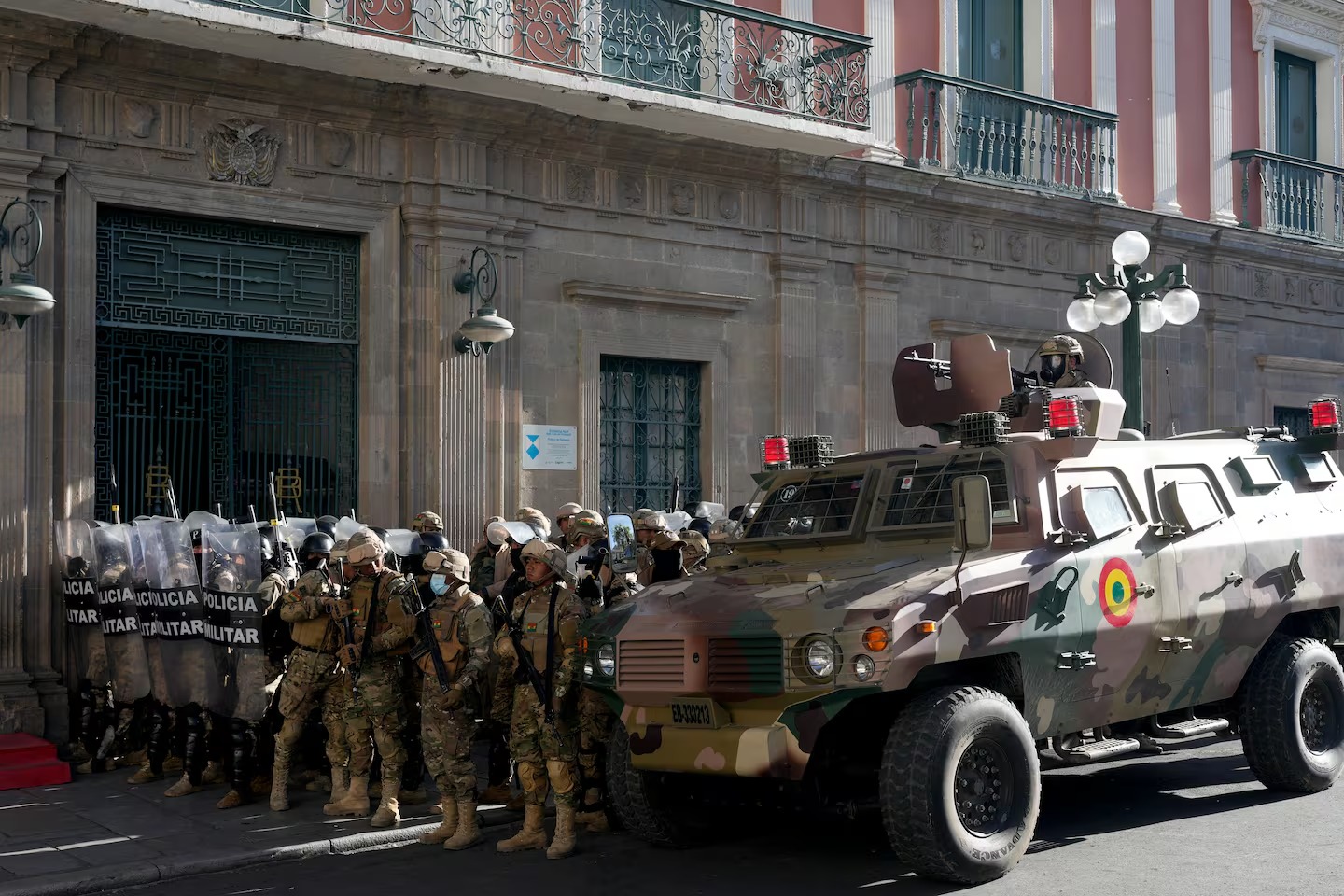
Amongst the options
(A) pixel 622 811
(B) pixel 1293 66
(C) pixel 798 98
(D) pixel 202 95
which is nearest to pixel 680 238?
(C) pixel 798 98

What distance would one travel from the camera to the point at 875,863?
25.5 feet

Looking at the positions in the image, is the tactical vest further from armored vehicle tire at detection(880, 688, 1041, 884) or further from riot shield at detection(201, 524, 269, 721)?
armored vehicle tire at detection(880, 688, 1041, 884)

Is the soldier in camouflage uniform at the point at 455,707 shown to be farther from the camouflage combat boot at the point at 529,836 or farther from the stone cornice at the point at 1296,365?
the stone cornice at the point at 1296,365

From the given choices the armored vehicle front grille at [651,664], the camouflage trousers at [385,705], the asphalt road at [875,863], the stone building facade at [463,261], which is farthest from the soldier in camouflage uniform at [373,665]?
the stone building facade at [463,261]

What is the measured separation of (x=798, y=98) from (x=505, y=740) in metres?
8.01

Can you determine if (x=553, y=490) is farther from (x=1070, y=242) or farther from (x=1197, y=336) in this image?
(x=1197, y=336)

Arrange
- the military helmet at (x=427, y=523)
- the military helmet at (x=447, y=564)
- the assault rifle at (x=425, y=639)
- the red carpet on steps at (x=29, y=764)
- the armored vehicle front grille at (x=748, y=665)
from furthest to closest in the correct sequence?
the military helmet at (x=427, y=523), the red carpet on steps at (x=29, y=764), the military helmet at (x=447, y=564), the assault rifle at (x=425, y=639), the armored vehicle front grille at (x=748, y=665)

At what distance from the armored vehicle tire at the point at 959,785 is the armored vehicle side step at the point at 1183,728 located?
1562 mm

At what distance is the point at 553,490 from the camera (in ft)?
45.8

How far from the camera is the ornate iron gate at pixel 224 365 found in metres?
11.9

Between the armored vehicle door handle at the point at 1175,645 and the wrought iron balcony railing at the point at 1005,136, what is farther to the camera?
the wrought iron balcony railing at the point at 1005,136

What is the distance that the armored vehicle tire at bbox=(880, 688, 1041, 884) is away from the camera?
6988 millimetres

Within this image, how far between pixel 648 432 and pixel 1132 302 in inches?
187

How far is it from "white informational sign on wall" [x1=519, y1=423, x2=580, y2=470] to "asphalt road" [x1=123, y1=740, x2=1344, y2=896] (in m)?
5.47
